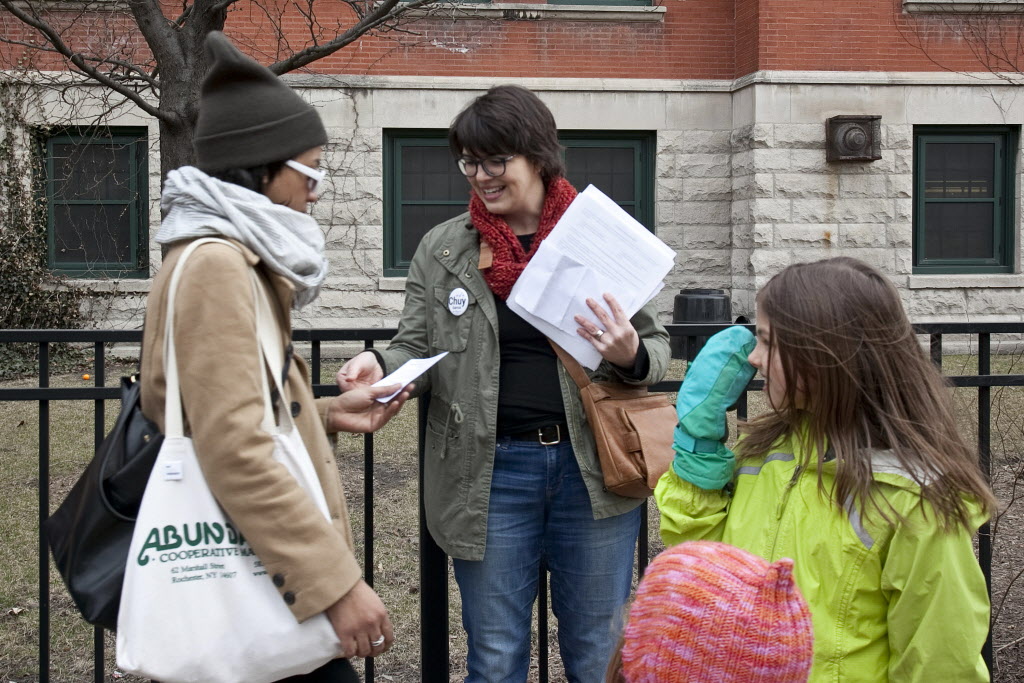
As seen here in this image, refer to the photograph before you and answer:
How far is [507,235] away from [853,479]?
115 centimetres

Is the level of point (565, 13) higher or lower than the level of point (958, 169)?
higher

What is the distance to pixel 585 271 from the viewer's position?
259 centimetres

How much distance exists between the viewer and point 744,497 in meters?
2.13

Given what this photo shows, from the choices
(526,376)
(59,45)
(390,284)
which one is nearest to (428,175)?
(390,284)

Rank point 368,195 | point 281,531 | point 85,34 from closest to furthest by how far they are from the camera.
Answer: point 281,531
point 85,34
point 368,195

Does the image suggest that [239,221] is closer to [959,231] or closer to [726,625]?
[726,625]

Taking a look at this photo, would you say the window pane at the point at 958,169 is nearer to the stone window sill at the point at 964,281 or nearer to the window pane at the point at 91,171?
the stone window sill at the point at 964,281

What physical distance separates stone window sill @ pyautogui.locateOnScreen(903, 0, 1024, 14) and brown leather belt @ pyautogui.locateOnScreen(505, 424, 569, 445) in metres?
11.2

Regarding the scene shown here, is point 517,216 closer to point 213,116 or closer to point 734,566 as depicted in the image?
point 213,116

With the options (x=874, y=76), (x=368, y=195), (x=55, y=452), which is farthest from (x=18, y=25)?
(x=874, y=76)

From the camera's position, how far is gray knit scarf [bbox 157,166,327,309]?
1.92 metres

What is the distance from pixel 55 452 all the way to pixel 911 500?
658cm

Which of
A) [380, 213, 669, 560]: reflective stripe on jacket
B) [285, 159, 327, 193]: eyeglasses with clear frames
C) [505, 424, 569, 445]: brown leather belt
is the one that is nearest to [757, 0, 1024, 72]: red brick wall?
[380, 213, 669, 560]: reflective stripe on jacket

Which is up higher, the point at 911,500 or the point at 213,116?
the point at 213,116
